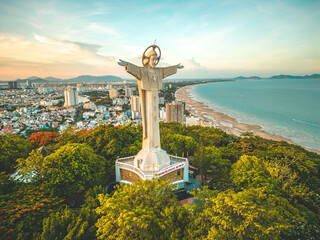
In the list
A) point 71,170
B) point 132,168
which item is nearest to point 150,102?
point 132,168

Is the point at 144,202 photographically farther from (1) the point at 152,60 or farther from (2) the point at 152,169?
(1) the point at 152,60

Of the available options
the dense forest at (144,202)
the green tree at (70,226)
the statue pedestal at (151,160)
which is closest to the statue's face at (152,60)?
the statue pedestal at (151,160)

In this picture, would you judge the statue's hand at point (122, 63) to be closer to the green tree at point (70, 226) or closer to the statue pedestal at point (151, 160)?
the statue pedestal at point (151, 160)

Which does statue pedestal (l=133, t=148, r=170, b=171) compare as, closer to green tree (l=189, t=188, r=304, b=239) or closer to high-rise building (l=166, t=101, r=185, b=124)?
green tree (l=189, t=188, r=304, b=239)

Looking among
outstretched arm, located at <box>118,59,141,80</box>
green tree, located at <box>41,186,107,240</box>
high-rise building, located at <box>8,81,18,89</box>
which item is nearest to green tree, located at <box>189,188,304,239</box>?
green tree, located at <box>41,186,107,240</box>

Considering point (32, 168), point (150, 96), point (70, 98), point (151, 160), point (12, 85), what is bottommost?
point (151, 160)
